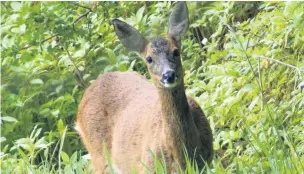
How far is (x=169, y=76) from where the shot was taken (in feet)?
19.0

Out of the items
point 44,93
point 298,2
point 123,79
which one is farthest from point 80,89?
point 298,2

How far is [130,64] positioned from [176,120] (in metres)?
3.15

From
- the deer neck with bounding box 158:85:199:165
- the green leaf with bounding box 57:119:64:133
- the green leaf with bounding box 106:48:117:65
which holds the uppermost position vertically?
the deer neck with bounding box 158:85:199:165

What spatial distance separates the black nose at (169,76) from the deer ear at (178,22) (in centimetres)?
48

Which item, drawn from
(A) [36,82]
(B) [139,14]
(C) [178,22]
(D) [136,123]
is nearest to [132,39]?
(C) [178,22]

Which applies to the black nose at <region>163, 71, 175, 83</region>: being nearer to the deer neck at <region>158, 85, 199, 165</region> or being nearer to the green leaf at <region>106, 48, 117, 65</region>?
the deer neck at <region>158, 85, 199, 165</region>

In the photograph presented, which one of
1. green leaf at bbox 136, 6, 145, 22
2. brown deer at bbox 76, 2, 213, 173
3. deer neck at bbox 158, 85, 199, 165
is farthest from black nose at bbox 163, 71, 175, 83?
green leaf at bbox 136, 6, 145, 22

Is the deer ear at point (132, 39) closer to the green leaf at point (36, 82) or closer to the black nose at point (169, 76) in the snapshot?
the black nose at point (169, 76)

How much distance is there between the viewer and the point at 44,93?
9.34 metres

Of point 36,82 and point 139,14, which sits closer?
point 139,14

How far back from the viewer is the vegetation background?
7305mm

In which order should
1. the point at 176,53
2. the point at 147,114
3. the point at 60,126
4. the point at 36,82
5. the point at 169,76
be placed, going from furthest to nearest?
the point at 36,82 < the point at 60,126 < the point at 147,114 < the point at 176,53 < the point at 169,76

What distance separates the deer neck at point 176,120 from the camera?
6008 mm

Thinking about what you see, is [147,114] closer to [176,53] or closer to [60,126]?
[176,53]
